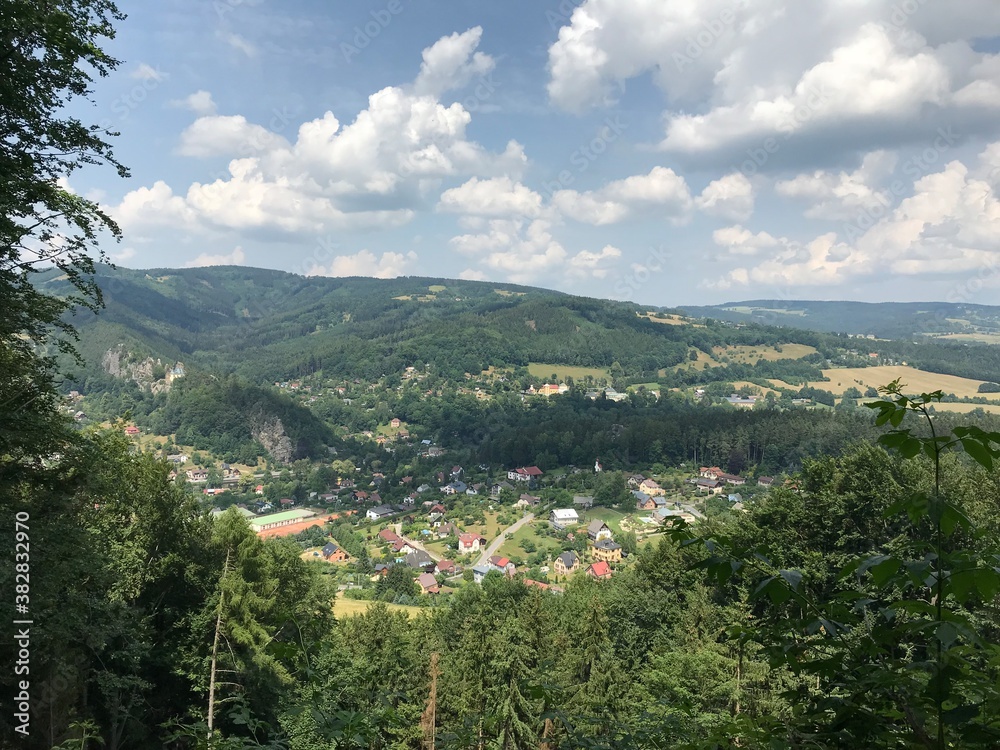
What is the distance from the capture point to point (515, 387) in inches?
5615

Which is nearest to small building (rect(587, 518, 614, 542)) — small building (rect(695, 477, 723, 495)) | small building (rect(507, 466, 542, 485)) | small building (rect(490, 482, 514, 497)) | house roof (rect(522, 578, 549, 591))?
house roof (rect(522, 578, 549, 591))

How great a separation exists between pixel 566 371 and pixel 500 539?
326 feet

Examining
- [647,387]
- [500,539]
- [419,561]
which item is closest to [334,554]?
[419,561]

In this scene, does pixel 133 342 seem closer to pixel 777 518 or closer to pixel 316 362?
pixel 316 362

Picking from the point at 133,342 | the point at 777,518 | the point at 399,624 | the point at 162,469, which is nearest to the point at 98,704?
the point at 162,469

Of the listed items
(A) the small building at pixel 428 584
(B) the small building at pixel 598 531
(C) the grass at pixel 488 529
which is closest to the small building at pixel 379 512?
(C) the grass at pixel 488 529

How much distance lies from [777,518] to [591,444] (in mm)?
72572

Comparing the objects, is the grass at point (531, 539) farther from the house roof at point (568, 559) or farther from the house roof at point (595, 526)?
the house roof at point (568, 559)

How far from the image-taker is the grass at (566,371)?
151 metres

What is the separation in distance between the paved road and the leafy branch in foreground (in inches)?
2081

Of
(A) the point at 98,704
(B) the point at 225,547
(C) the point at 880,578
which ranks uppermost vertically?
(C) the point at 880,578

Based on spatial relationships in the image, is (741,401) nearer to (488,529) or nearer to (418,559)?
(488,529)

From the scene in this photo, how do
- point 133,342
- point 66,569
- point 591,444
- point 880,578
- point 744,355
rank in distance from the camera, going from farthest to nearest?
point 744,355 < point 133,342 < point 591,444 < point 66,569 < point 880,578

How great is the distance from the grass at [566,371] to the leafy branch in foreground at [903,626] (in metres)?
146
